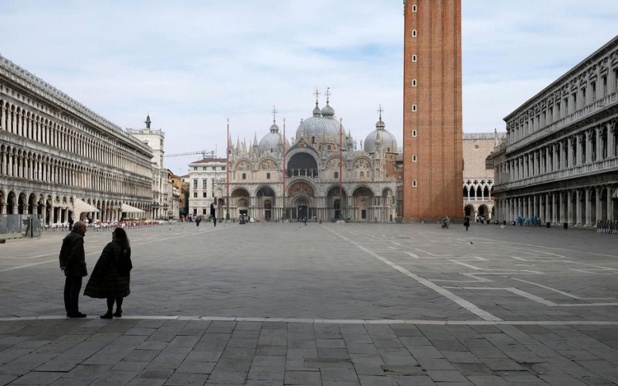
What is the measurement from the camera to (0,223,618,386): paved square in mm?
6055

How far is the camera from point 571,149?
165 feet

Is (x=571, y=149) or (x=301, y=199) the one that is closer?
(x=571, y=149)

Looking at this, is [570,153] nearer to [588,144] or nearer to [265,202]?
[588,144]

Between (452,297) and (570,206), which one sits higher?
(570,206)

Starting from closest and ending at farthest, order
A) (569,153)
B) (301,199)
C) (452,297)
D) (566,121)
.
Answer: (452,297)
(569,153)
(566,121)
(301,199)

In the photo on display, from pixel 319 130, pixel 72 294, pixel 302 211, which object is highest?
pixel 319 130

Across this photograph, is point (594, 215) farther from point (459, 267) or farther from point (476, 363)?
point (476, 363)

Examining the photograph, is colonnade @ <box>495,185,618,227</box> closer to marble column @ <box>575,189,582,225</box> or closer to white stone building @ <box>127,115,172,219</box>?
marble column @ <box>575,189,582,225</box>

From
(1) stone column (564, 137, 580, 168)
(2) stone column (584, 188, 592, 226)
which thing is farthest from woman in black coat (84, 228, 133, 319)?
(1) stone column (564, 137, 580, 168)

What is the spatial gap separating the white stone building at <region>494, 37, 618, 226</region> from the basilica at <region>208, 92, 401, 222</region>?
120 ft

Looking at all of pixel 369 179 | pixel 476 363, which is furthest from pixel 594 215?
pixel 369 179

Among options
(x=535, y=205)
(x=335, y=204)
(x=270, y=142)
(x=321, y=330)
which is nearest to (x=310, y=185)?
(x=335, y=204)

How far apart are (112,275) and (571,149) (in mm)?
48210

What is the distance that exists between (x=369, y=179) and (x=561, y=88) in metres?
54.3
